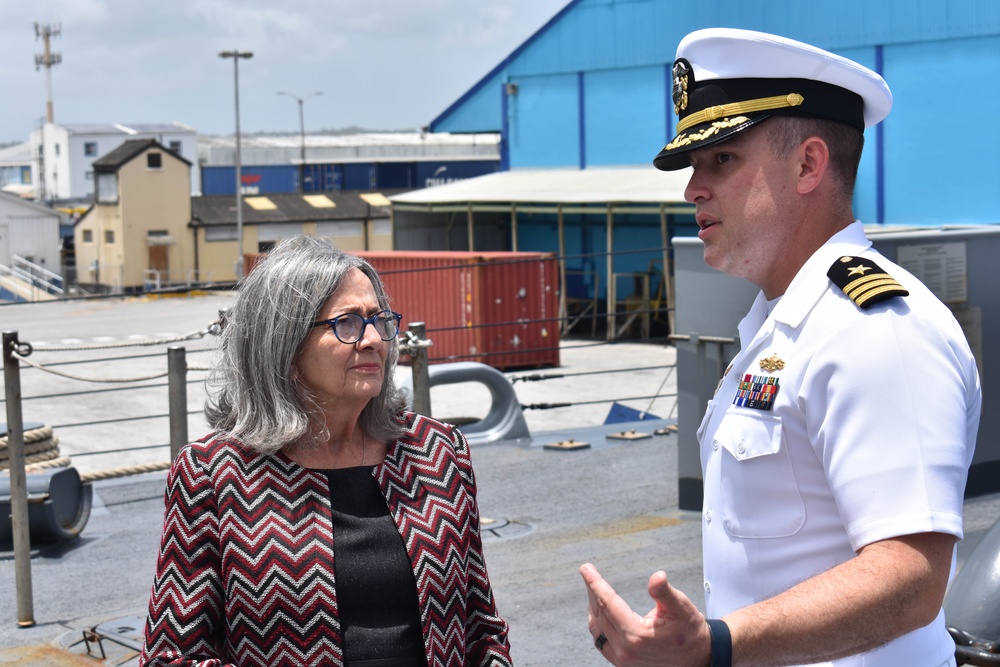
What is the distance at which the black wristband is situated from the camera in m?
1.47

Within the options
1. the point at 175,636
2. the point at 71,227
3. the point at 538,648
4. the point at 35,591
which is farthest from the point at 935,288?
the point at 71,227

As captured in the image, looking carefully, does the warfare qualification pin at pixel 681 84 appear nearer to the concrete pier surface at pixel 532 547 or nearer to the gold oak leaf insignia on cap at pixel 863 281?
the gold oak leaf insignia on cap at pixel 863 281

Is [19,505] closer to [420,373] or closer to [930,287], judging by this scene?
[420,373]

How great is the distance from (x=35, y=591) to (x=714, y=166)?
4.64 meters

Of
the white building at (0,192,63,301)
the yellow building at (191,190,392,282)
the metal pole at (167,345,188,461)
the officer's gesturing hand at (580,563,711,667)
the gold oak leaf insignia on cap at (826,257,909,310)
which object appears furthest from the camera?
the white building at (0,192,63,301)

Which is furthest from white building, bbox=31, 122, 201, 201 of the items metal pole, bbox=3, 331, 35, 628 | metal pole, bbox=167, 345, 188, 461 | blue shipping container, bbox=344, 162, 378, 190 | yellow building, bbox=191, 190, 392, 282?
metal pole, bbox=3, 331, 35, 628

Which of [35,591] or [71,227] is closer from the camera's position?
[35,591]

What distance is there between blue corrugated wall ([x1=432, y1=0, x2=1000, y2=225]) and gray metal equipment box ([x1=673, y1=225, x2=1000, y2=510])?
1961 cm

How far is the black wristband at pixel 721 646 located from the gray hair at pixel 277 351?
46.3 inches

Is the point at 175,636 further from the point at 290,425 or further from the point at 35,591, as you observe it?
the point at 35,591

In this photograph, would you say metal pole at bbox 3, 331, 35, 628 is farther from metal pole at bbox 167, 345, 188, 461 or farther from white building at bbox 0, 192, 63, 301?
white building at bbox 0, 192, 63, 301

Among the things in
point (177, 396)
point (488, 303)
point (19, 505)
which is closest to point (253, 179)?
point (488, 303)

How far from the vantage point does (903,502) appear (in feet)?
5.08

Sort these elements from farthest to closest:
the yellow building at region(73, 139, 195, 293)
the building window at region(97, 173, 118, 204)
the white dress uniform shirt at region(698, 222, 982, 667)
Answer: the building window at region(97, 173, 118, 204) → the yellow building at region(73, 139, 195, 293) → the white dress uniform shirt at region(698, 222, 982, 667)
